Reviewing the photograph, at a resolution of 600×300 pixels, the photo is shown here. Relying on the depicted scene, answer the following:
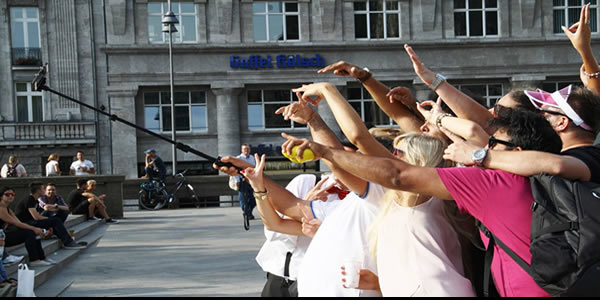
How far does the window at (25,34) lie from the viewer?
33.4 meters

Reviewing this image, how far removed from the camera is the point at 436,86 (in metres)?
4.45

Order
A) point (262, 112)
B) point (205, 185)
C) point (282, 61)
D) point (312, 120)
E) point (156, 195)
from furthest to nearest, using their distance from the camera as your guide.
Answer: point (262, 112)
point (282, 61)
point (205, 185)
point (156, 195)
point (312, 120)

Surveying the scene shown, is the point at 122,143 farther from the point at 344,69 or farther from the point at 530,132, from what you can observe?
the point at 530,132

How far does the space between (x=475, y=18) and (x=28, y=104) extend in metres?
23.0

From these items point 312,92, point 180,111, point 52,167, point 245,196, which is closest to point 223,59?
point 180,111

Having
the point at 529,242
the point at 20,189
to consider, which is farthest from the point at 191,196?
the point at 529,242

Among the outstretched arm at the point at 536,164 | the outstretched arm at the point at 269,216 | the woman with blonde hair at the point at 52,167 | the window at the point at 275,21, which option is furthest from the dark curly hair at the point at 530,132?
the window at the point at 275,21

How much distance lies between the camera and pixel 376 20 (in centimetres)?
3575

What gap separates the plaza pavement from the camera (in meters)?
9.08

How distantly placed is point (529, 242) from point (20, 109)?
3435 cm

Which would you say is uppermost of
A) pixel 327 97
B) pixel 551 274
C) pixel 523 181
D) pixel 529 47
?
pixel 529 47

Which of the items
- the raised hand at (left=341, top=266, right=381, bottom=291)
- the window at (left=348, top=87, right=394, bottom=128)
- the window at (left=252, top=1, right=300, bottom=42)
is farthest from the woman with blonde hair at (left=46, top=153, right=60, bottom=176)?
the raised hand at (left=341, top=266, right=381, bottom=291)

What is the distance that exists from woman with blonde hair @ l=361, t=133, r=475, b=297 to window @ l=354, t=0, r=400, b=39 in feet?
107

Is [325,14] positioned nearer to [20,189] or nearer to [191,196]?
[191,196]
